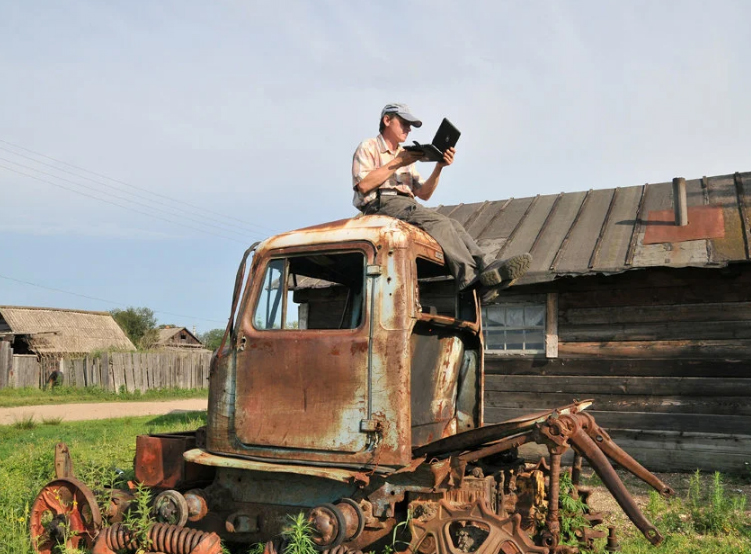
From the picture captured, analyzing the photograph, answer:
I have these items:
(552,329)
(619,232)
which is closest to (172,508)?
(552,329)

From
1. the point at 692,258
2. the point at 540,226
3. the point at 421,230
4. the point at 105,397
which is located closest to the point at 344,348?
the point at 421,230

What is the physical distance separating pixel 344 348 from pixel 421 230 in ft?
3.30

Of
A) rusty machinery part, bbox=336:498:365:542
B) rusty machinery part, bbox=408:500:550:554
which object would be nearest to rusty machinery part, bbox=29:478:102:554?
rusty machinery part, bbox=336:498:365:542

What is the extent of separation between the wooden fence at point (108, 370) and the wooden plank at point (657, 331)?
1966 centimetres

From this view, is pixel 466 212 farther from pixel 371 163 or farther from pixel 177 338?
pixel 177 338

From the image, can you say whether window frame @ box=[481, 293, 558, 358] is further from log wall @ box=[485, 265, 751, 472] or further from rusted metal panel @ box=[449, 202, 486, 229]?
rusted metal panel @ box=[449, 202, 486, 229]

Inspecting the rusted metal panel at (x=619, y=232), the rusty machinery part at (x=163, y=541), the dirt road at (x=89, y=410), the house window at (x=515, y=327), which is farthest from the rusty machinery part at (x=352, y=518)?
the dirt road at (x=89, y=410)

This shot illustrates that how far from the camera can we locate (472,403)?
4.85 meters

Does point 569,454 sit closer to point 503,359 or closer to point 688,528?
point 503,359

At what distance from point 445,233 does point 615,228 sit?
685 cm

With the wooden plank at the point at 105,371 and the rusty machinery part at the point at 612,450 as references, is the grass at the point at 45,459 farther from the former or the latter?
the wooden plank at the point at 105,371

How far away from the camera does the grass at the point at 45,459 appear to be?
4711mm

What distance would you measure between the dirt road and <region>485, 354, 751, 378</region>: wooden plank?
1130cm

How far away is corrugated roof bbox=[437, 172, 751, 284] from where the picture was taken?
887 cm
